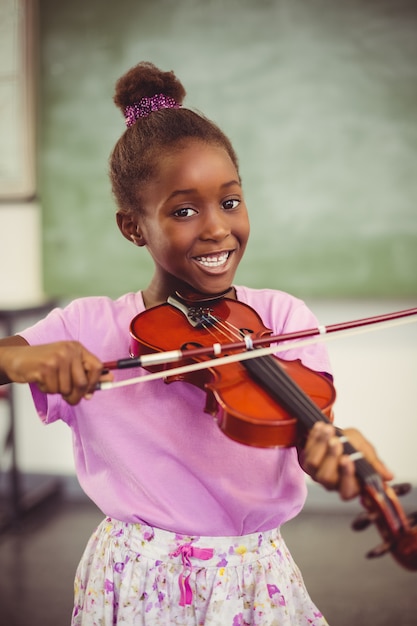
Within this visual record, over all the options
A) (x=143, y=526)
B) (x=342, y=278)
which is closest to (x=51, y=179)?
(x=342, y=278)

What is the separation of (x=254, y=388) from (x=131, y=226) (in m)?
0.37

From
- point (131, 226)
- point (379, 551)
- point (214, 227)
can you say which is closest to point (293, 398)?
point (379, 551)

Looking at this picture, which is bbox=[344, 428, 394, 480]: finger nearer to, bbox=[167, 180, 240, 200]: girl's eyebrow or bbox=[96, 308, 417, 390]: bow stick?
bbox=[96, 308, 417, 390]: bow stick

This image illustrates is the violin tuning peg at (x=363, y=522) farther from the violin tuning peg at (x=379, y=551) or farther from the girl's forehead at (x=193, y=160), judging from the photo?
the girl's forehead at (x=193, y=160)

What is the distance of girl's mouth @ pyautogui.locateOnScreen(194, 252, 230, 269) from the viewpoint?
2.54ft

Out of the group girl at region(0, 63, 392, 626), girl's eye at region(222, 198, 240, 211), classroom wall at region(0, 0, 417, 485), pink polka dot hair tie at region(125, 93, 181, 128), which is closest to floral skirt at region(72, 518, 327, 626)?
girl at region(0, 63, 392, 626)

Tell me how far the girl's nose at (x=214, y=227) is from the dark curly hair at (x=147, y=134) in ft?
0.37

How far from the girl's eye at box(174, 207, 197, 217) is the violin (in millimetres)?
126

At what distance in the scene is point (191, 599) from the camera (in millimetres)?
723

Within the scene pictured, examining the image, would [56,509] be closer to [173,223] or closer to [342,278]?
[342,278]

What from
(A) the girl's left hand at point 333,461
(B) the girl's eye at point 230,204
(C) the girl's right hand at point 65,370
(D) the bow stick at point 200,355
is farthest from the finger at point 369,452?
(B) the girl's eye at point 230,204

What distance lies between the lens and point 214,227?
76 centimetres

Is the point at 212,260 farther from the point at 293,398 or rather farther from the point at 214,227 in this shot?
the point at 293,398

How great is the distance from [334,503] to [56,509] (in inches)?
41.8
